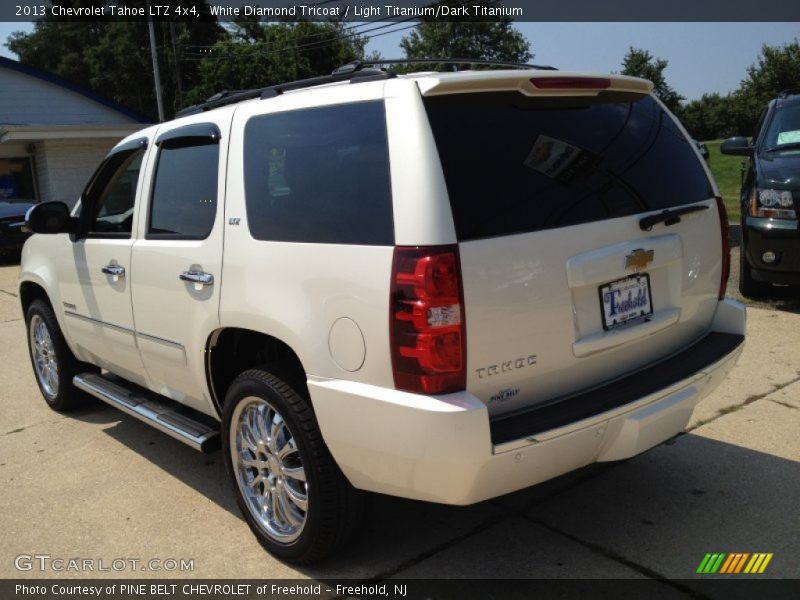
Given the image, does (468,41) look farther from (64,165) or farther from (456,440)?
(456,440)

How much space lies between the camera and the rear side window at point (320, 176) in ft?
8.71

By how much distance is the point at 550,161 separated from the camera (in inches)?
111

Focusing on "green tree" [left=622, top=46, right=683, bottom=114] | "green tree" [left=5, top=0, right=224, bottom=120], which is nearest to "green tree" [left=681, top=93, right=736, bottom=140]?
"green tree" [left=622, top=46, right=683, bottom=114]

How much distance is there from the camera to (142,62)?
51219 millimetres

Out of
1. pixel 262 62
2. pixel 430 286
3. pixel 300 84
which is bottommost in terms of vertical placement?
pixel 430 286

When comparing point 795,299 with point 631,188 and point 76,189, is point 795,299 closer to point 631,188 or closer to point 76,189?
point 631,188

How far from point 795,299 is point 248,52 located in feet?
135

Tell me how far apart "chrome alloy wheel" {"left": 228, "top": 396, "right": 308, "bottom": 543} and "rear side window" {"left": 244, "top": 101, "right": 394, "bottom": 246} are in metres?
0.77

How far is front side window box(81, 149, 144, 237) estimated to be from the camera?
4168mm

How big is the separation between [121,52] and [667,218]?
178ft

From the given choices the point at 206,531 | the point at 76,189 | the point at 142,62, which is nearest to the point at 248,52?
the point at 142,62

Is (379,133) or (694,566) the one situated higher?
(379,133)

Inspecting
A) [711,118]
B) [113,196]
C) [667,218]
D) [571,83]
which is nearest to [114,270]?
[113,196]

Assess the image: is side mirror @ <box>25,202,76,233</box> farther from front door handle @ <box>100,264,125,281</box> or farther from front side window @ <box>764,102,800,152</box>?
front side window @ <box>764,102,800,152</box>
